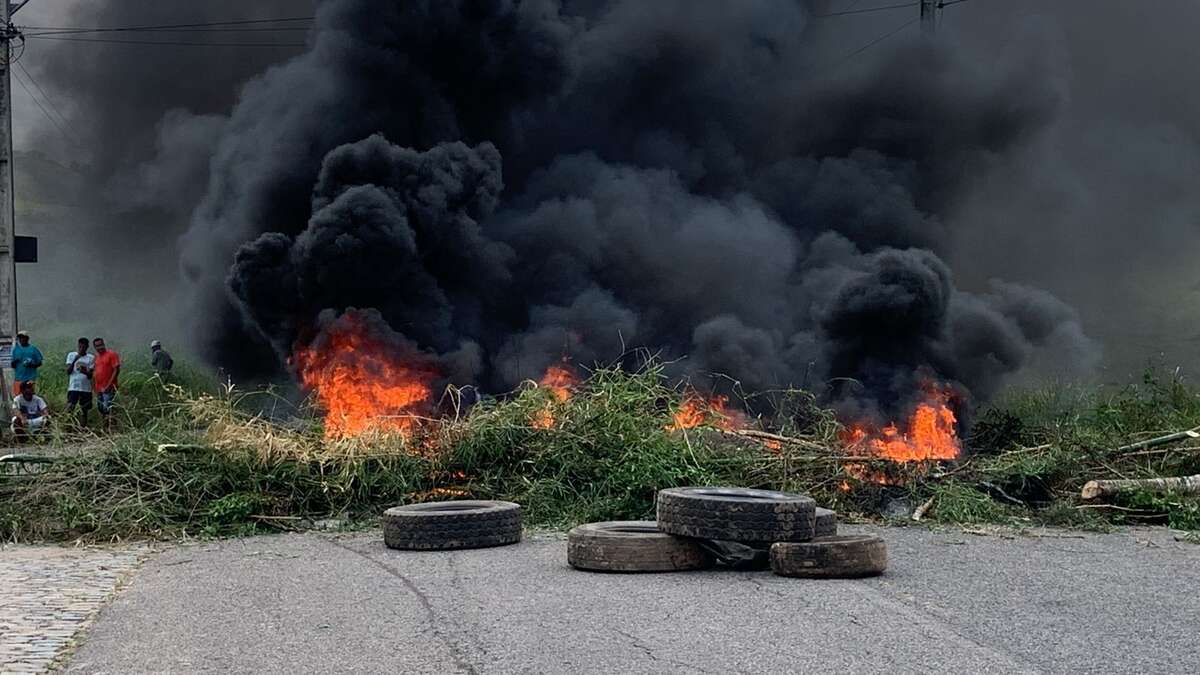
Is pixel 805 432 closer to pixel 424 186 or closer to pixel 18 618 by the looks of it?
pixel 18 618

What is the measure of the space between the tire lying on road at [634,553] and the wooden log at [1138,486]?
15.1 ft

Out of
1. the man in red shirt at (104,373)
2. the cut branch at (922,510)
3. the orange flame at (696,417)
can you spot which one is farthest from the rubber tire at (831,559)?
the man in red shirt at (104,373)

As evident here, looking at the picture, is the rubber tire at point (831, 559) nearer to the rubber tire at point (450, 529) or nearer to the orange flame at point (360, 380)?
the rubber tire at point (450, 529)

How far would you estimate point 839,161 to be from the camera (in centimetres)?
2716

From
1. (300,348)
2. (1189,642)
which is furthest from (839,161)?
(1189,642)

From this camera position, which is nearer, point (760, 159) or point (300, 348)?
point (300, 348)

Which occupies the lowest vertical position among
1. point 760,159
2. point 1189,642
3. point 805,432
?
point 1189,642

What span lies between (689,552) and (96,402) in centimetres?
1519

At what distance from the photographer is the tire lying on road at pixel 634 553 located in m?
7.92

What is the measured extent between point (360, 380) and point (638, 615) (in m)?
9.75

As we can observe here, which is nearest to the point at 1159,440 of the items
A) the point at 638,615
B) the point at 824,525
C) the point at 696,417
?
the point at 696,417

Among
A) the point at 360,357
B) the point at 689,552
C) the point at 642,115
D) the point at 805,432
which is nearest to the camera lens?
the point at 689,552

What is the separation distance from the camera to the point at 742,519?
7906mm

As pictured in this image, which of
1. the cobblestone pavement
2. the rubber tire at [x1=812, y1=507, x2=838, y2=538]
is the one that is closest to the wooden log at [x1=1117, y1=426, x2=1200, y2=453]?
the rubber tire at [x1=812, y1=507, x2=838, y2=538]
